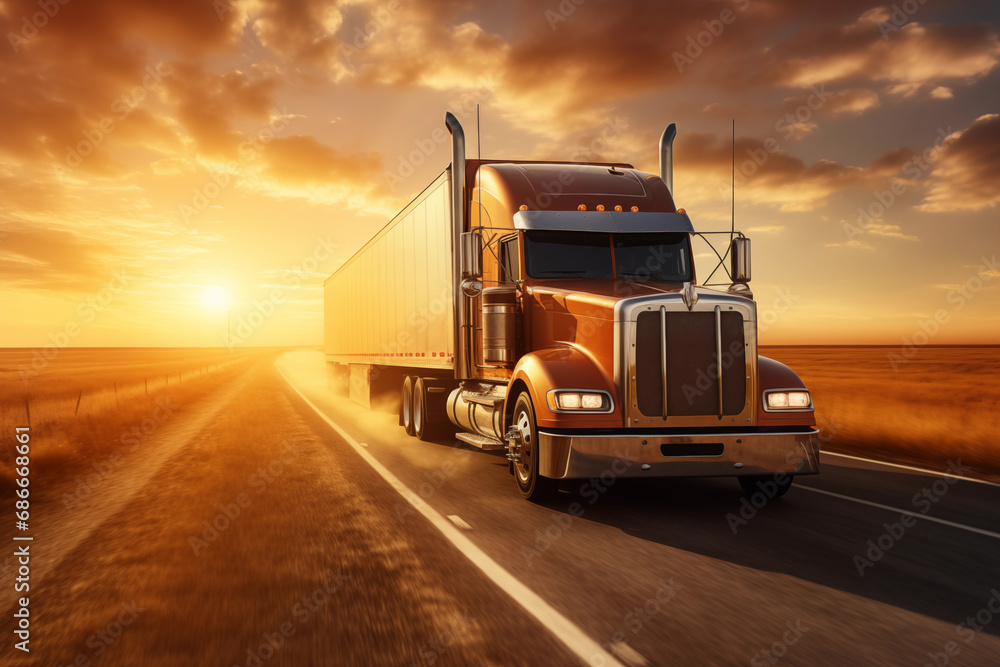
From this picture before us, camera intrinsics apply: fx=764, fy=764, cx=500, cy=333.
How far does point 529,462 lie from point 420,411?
5.98 meters

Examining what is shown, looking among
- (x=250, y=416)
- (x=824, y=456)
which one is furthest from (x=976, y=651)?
(x=250, y=416)

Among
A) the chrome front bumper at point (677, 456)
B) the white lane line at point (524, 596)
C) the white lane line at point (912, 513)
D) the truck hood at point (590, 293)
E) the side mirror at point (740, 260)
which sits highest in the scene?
the side mirror at point (740, 260)

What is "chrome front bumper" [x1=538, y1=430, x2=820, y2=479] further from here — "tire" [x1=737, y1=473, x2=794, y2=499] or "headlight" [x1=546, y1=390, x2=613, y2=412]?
"tire" [x1=737, y1=473, x2=794, y2=499]

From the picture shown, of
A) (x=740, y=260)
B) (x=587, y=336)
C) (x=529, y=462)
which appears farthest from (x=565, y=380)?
(x=740, y=260)

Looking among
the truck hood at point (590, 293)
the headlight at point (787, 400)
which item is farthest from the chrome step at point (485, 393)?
the headlight at point (787, 400)

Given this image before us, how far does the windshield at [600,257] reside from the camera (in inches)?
353

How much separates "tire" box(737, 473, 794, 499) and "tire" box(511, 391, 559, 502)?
6.53ft

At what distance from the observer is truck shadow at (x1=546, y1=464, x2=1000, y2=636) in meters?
4.82

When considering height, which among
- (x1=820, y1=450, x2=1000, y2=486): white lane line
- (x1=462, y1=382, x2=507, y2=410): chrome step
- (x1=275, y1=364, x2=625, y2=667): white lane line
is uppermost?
(x1=462, y1=382, x2=507, y2=410): chrome step

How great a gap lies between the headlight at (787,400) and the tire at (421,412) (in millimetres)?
6959

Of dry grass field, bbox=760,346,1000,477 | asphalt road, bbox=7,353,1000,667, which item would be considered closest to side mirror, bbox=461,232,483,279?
asphalt road, bbox=7,353,1000,667

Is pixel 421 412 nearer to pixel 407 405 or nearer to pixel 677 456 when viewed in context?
pixel 407 405

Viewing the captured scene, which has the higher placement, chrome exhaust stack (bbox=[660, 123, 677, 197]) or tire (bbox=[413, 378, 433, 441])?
chrome exhaust stack (bbox=[660, 123, 677, 197])

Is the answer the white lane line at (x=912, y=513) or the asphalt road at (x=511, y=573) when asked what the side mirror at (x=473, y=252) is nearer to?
the asphalt road at (x=511, y=573)
